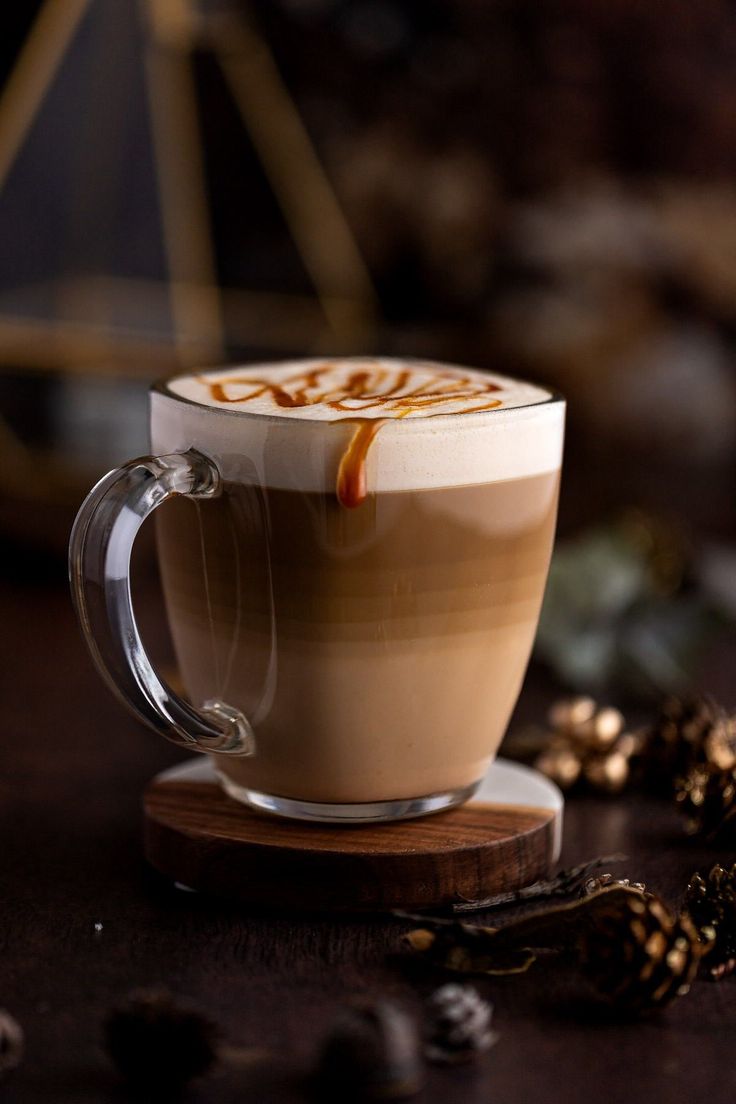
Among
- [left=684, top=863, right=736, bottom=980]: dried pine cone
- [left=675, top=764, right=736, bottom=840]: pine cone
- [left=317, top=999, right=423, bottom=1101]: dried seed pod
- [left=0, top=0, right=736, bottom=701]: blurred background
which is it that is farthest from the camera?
[left=0, top=0, right=736, bottom=701]: blurred background

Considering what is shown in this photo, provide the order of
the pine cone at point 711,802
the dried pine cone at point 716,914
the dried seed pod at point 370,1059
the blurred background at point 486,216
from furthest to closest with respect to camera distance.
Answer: the blurred background at point 486,216
the pine cone at point 711,802
the dried pine cone at point 716,914
the dried seed pod at point 370,1059

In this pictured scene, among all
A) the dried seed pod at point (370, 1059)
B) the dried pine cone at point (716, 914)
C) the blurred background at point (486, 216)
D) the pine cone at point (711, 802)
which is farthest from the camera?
the blurred background at point (486, 216)

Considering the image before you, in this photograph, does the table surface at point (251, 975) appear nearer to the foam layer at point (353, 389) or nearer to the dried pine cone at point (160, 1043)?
the dried pine cone at point (160, 1043)

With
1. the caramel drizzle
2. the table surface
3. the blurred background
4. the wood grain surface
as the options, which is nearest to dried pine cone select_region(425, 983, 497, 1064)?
the table surface

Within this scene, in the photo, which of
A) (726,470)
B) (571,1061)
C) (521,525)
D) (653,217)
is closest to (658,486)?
(726,470)

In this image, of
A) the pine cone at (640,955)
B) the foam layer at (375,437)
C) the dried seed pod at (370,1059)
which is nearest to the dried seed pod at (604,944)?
the pine cone at (640,955)

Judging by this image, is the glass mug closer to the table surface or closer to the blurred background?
the table surface

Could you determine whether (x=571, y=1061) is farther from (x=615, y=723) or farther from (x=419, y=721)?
(x=615, y=723)
